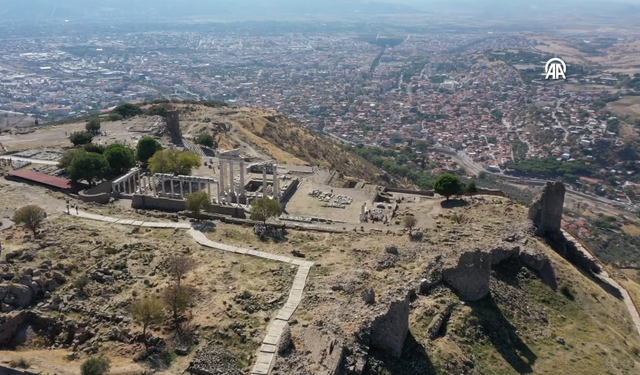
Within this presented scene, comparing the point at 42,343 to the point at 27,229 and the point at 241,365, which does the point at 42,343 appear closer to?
the point at 241,365

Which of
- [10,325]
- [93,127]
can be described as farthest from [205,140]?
[10,325]

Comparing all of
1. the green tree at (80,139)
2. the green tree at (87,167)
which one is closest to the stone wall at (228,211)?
the green tree at (87,167)

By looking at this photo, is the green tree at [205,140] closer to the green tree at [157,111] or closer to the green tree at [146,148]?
the green tree at [146,148]

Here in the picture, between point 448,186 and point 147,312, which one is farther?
point 448,186

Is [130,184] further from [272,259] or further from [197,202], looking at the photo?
[272,259]

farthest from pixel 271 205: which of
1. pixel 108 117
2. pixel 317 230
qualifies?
pixel 108 117

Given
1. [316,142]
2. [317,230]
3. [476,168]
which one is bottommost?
[476,168]

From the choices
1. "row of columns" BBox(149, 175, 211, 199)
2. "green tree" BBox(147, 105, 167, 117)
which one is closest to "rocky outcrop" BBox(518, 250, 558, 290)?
"row of columns" BBox(149, 175, 211, 199)

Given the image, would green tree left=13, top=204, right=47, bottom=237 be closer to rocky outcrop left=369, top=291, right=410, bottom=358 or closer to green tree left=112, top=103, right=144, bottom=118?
rocky outcrop left=369, top=291, right=410, bottom=358
